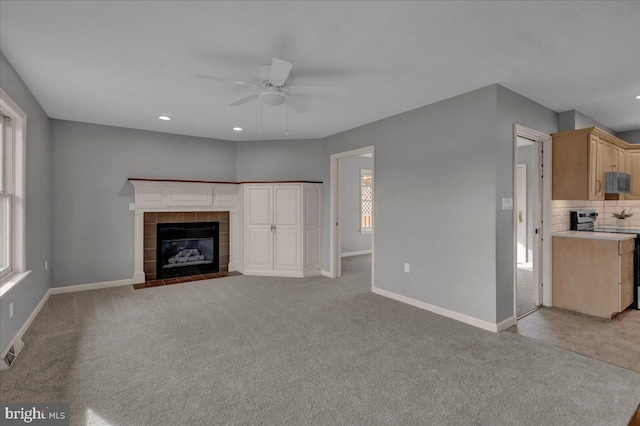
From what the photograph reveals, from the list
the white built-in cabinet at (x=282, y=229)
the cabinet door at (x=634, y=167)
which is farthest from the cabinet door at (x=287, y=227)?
the cabinet door at (x=634, y=167)

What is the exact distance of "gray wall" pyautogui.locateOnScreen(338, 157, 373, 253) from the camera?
25.7 ft

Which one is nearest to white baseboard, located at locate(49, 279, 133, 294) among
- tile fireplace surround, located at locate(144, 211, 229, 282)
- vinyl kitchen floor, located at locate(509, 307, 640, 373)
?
tile fireplace surround, located at locate(144, 211, 229, 282)

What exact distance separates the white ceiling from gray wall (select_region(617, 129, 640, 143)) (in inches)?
76.6

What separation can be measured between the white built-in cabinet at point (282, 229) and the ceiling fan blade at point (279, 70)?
10.1 feet

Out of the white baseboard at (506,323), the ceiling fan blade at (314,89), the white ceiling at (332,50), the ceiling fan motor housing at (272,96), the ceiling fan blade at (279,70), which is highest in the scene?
the white ceiling at (332,50)

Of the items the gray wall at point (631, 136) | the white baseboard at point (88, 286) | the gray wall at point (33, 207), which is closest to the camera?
the gray wall at point (33, 207)

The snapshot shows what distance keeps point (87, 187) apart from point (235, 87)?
10.3ft

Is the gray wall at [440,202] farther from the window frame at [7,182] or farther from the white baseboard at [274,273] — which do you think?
the window frame at [7,182]

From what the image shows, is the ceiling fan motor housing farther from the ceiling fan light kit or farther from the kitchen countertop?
the kitchen countertop

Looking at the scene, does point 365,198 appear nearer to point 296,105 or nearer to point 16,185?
point 296,105

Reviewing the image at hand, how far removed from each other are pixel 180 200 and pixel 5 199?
97.8 inches

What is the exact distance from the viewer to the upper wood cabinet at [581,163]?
12.3 feet

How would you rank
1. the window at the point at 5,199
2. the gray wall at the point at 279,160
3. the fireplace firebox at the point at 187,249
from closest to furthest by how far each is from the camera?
the window at the point at 5,199 < the fireplace firebox at the point at 187,249 < the gray wall at the point at 279,160

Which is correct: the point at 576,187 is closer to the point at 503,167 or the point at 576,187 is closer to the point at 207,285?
the point at 503,167
